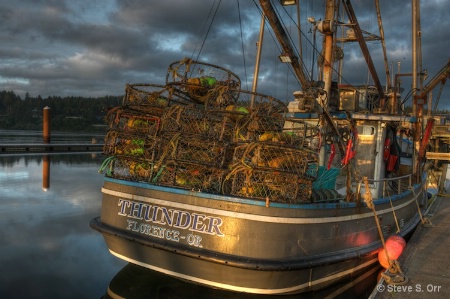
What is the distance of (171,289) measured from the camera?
718cm

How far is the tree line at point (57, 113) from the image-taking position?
107625 mm

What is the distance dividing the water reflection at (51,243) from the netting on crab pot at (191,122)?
3.47 meters

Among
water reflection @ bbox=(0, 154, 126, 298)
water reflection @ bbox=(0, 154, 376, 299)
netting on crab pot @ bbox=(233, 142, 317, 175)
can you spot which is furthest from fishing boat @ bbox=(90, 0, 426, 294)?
water reflection @ bbox=(0, 154, 126, 298)

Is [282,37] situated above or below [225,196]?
above

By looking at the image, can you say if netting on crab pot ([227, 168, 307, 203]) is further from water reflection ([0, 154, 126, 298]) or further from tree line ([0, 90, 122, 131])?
tree line ([0, 90, 122, 131])

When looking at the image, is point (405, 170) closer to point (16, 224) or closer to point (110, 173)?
point (110, 173)

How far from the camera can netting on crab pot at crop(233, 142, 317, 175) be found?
19.0ft

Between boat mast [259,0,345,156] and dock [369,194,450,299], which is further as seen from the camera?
boat mast [259,0,345,156]

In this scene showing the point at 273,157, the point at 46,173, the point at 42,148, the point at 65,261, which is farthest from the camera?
the point at 42,148

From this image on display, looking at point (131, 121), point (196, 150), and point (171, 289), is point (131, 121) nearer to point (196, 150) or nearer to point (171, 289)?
point (196, 150)

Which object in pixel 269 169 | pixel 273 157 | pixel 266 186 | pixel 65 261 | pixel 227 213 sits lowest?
pixel 65 261

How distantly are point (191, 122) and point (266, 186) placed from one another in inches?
63.5

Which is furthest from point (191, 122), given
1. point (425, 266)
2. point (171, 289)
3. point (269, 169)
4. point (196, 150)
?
point (425, 266)

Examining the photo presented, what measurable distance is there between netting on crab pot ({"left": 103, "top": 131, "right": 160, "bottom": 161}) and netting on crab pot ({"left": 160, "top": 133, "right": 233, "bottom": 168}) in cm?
33
